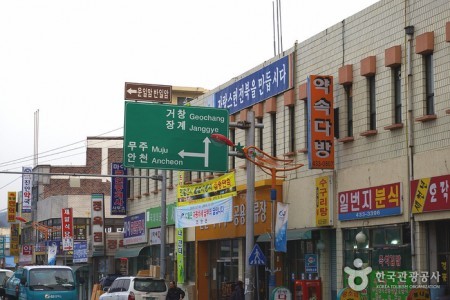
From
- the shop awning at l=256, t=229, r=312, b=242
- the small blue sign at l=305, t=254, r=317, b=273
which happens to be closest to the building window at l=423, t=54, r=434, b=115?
the shop awning at l=256, t=229, r=312, b=242

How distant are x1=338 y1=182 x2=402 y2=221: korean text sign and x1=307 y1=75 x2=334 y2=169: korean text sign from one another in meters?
1.30

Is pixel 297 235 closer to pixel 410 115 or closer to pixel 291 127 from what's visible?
pixel 291 127

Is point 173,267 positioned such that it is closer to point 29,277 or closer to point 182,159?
point 29,277

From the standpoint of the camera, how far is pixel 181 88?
59.4m

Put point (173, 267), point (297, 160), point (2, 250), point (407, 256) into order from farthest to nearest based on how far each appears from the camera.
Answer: point (2, 250)
point (173, 267)
point (297, 160)
point (407, 256)

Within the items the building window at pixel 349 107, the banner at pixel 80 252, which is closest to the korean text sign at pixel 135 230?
the banner at pixel 80 252

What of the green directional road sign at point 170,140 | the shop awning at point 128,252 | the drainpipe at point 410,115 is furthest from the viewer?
the shop awning at point 128,252

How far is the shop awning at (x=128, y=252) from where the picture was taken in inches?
1842

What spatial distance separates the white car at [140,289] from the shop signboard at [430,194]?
1208 centimetres

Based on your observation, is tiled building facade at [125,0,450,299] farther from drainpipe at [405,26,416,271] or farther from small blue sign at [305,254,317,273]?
small blue sign at [305,254,317,273]

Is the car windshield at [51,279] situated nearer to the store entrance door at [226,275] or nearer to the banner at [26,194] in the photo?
the store entrance door at [226,275]

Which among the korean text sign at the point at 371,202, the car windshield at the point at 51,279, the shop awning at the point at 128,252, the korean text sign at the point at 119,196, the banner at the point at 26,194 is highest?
the banner at the point at 26,194

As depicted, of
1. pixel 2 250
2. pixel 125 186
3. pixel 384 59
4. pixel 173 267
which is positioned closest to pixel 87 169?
pixel 2 250

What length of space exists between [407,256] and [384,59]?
5.60 meters
